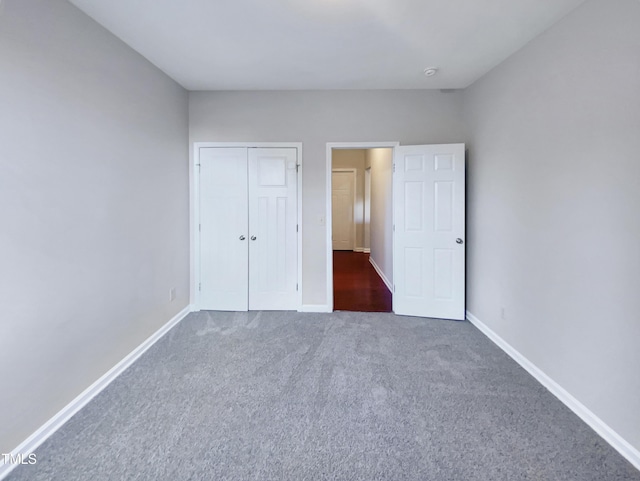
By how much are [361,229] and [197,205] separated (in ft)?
17.6

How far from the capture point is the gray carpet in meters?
1.51

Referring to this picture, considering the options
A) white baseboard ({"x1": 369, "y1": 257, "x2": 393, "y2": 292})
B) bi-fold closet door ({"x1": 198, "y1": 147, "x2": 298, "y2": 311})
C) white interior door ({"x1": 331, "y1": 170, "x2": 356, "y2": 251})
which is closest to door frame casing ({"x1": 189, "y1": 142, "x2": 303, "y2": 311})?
bi-fold closet door ({"x1": 198, "y1": 147, "x2": 298, "y2": 311})

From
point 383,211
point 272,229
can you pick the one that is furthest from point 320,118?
point 383,211

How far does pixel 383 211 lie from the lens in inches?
209

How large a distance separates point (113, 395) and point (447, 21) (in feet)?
11.8

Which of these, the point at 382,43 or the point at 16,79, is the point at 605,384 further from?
the point at 16,79

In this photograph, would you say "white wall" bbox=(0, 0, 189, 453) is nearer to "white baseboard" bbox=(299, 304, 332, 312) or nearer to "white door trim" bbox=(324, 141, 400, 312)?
"white baseboard" bbox=(299, 304, 332, 312)

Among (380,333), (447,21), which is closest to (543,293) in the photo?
(380,333)

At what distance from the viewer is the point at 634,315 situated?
1.61 meters

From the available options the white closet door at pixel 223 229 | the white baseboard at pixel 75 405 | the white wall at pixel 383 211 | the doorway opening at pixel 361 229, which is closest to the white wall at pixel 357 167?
the doorway opening at pixel 361 229

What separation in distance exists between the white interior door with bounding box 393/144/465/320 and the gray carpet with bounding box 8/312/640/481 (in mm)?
724

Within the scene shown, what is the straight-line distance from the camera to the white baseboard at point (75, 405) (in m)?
1.59

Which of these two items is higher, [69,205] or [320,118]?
[320,118]

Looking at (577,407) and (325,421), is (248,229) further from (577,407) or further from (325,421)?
(577,407)
